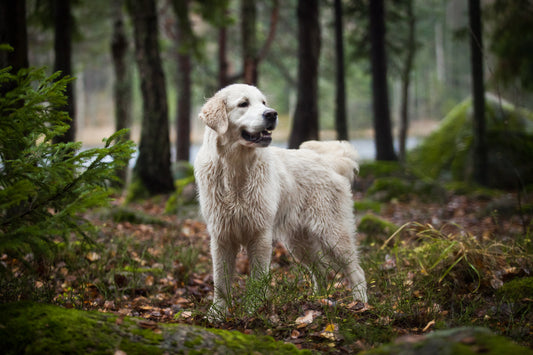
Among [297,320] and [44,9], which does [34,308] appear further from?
[44,9]

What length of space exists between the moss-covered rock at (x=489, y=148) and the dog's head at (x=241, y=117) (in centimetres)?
903

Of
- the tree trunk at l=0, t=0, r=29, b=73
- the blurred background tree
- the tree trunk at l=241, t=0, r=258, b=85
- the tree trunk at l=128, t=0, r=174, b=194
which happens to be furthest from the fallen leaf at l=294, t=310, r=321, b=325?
the tree trunk at l=241, t=0, r=258, b=85

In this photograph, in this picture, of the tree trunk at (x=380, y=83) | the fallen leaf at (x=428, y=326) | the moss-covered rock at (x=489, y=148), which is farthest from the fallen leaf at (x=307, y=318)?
the tree trunk at (x=380, y=83)

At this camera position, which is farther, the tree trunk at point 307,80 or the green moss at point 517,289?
the tree trunk at point 307,80

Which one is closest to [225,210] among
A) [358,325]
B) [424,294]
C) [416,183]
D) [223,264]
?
[223,264]

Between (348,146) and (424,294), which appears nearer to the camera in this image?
(424,294)

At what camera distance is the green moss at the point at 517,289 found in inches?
144

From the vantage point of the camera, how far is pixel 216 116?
4004 mm

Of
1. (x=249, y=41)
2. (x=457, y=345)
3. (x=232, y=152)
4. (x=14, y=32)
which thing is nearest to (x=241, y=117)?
(x=232, y=152)

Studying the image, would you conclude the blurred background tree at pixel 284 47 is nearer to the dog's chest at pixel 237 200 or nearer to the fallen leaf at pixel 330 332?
the dog's chest at pixel 237 200

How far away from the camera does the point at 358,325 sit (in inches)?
115

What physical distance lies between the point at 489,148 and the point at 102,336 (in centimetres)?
A: 1365

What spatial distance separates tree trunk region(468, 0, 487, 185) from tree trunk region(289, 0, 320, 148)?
12.8 ft

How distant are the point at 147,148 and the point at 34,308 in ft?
26.7
